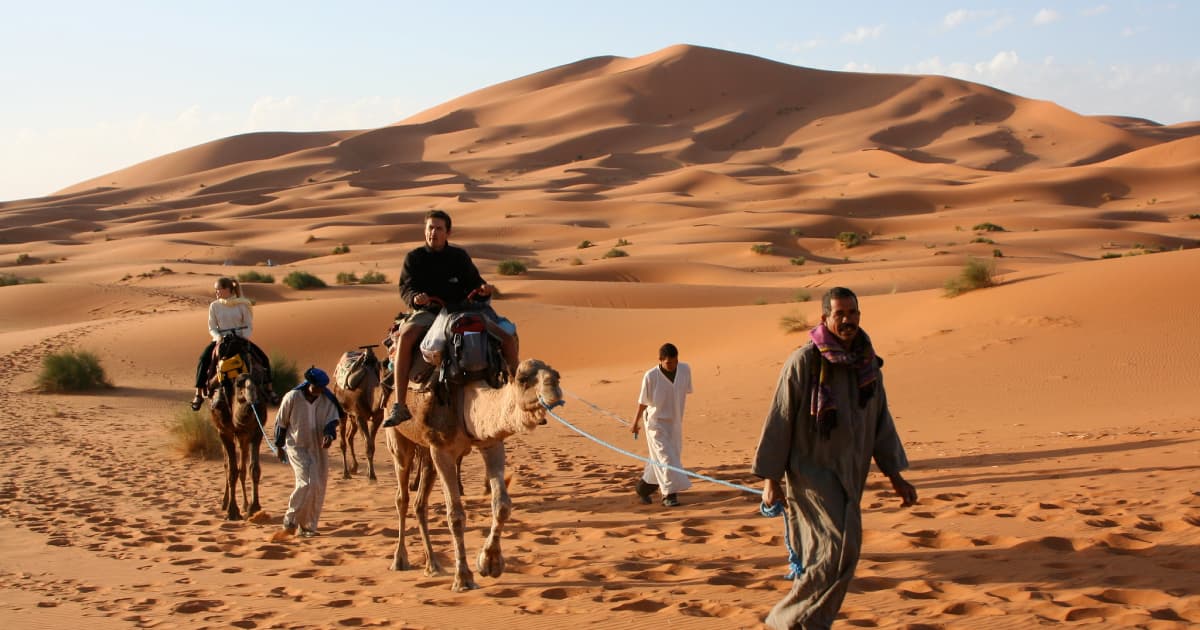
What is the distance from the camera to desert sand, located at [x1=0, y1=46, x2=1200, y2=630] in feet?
22.4

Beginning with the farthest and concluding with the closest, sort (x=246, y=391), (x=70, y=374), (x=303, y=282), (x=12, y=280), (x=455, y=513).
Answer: (x=12, y=280) < (x=303, y=282) < (x=70, y=374) < (x=246, y=391) < (x=455, y=513)

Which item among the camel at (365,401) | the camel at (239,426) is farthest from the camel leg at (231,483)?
the camel at (365,401)

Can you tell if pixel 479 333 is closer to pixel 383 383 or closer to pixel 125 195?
pixel 383 383

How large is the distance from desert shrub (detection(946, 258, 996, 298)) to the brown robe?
61.2 feet

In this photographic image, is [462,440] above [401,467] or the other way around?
above

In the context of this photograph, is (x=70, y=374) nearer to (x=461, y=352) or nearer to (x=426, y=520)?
(x=426, y=520)

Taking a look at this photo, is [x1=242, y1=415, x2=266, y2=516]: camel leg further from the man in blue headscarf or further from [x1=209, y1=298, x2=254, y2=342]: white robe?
the man in blue headscarf

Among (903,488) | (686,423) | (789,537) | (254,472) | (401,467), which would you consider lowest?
(686,423)

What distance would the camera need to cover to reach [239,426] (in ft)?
34.2

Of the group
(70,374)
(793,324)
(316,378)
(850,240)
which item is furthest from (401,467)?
(850,240)

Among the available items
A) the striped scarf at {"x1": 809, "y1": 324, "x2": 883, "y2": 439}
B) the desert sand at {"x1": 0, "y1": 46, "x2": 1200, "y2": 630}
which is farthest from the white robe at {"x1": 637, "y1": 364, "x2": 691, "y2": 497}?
the striped scarf at {"x1": 809, "y1": 324, "x2": 883, "y2": 439}

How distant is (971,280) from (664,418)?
14879 millimetres

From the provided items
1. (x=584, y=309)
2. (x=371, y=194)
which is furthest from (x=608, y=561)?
(x=371, y=194)

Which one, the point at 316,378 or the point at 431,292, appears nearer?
the point at 431,292
